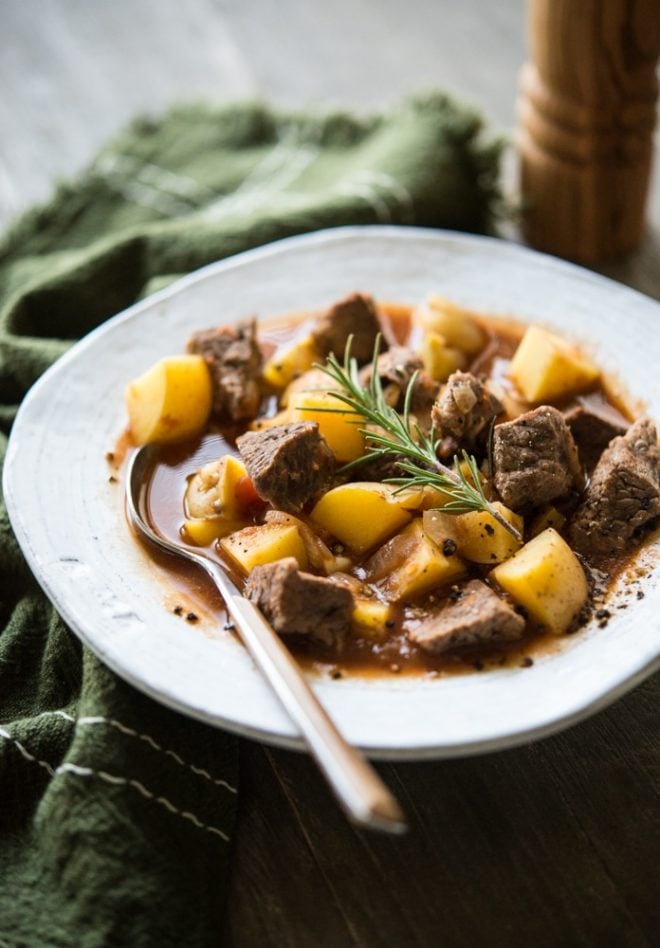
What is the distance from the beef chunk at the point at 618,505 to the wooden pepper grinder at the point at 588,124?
1.76m

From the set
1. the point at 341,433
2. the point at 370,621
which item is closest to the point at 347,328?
the point at 341,433

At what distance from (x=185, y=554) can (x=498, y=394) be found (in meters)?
1.13

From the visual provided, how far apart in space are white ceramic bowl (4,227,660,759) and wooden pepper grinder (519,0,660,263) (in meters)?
0.71

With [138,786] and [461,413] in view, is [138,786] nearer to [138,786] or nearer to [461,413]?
[138,786]

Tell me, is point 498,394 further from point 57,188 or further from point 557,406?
point 57,188

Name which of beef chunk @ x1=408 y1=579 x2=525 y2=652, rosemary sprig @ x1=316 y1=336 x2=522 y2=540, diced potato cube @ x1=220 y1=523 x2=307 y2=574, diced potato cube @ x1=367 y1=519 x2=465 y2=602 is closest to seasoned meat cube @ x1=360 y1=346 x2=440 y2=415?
rosemary sprig @ x1=316 y1=336 x2=522 y2=540

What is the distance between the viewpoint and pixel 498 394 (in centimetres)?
318

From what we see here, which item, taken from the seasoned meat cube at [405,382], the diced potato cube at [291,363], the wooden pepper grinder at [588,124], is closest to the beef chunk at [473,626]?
the seasoned meat cube at [405,382]

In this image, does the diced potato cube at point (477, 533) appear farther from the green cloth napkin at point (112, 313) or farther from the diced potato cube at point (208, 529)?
the green cloth napkin at point (112, 313)

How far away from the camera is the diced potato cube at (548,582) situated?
8.27 feet

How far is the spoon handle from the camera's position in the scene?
6.23 ft

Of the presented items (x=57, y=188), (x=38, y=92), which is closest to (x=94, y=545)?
(x=57, y=188)

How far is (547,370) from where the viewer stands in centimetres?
317

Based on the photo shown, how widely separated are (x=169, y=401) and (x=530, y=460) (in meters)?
1.13
